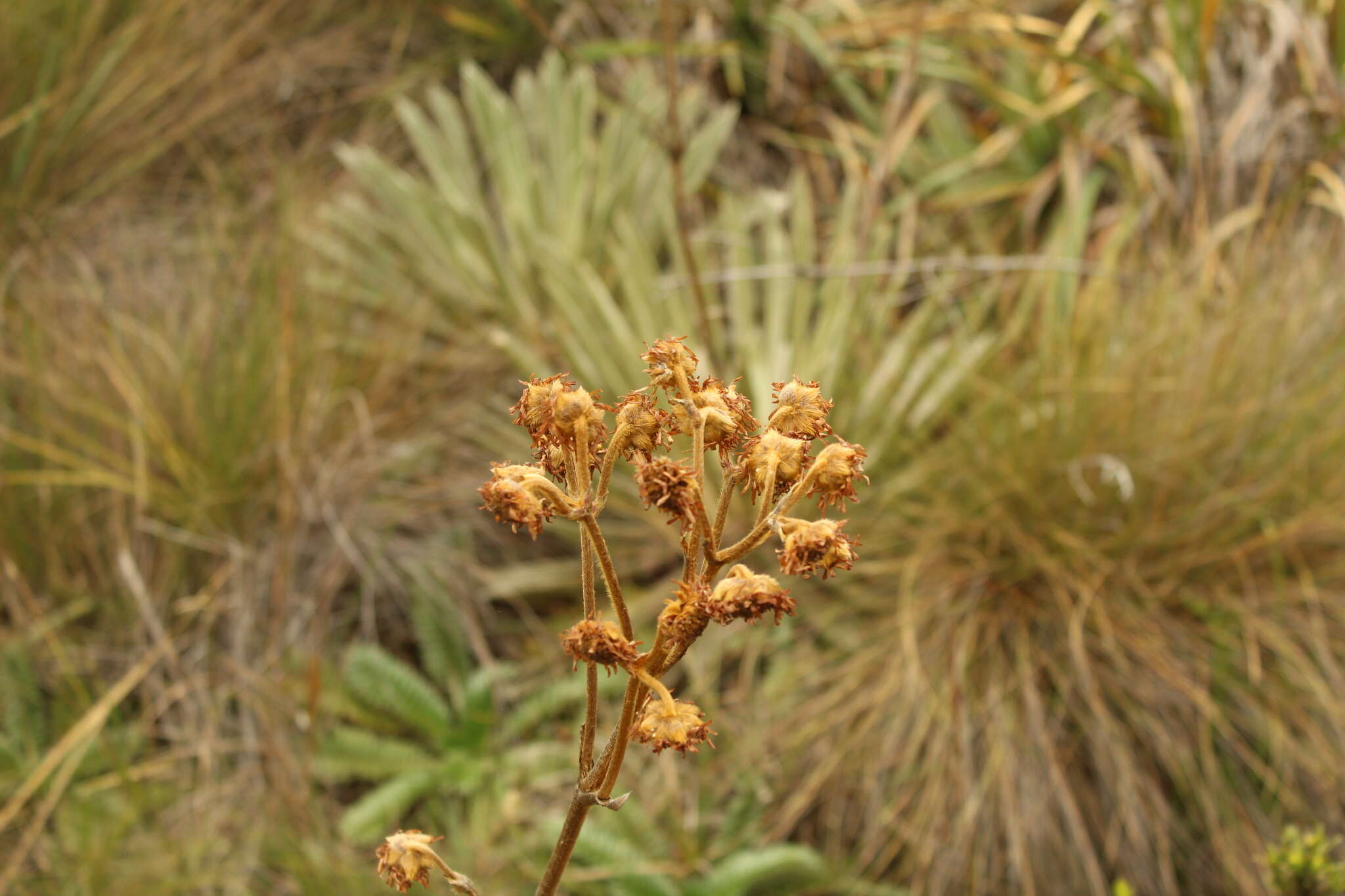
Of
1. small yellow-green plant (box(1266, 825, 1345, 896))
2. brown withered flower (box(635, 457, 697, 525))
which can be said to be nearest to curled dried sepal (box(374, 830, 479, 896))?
brown withered flower (box(635, 457, 697, 525))

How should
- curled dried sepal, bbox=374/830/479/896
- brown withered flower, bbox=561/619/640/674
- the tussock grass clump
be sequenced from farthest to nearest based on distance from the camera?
1. the tussock grass clump
2. curled dried sepal, bbox=374/830/479/896
3. brown withered flower, bbox=561/619/640/674

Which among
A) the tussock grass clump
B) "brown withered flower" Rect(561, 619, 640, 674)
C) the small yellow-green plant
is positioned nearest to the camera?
"brown withered flower" Rect(561, 619, 640, 674)

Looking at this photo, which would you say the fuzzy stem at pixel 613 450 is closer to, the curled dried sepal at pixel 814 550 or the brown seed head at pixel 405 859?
the curled dried sepal at pixel 814 550

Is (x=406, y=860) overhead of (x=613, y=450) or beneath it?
beneath

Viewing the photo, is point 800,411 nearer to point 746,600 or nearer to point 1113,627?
point 746,600

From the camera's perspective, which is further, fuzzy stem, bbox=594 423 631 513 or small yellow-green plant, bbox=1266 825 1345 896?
small yellow-green plant, bbox=1266 825 1345 896

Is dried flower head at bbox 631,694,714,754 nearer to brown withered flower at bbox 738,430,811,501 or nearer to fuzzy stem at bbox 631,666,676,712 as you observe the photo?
fuzzy stem at bbox 631,666,676,712

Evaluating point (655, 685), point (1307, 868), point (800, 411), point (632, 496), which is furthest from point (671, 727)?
point (632, 496)

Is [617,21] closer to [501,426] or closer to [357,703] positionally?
[501,426]
